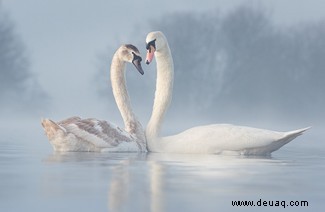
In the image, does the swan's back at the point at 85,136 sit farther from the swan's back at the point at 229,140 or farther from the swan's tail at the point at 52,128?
the swan's back at the point at 229,140

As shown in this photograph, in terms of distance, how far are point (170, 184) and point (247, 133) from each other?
581 cm

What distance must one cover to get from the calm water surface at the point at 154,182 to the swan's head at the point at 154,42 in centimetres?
255

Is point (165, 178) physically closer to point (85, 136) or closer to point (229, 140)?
point (229, 140)

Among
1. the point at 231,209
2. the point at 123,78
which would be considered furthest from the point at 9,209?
the point at 123,78

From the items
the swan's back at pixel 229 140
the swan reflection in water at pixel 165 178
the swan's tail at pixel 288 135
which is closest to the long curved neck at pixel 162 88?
the swan's back at pixel 229 140

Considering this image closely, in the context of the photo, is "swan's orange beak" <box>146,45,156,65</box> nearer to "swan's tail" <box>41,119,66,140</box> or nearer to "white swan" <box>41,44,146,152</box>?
"white swan" <box>41,44,146,152</box>

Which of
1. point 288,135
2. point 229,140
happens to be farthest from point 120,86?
point 288,135

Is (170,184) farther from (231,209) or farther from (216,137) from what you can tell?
(216,137)

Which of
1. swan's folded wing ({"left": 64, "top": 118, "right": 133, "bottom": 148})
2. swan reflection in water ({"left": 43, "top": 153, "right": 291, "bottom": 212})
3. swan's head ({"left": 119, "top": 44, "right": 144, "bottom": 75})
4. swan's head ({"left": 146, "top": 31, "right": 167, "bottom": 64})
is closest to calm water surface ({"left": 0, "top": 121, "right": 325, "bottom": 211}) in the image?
swan reflection in water ({"left": 43, "top": 153, "right": 291, "bottom": 212})

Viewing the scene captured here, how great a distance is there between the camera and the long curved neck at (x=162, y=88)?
15055 mm

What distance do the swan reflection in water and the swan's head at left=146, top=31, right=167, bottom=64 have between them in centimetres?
227

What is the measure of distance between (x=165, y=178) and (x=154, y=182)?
1.76ft

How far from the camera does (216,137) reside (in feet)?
45.2

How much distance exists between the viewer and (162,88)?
50.0ft
